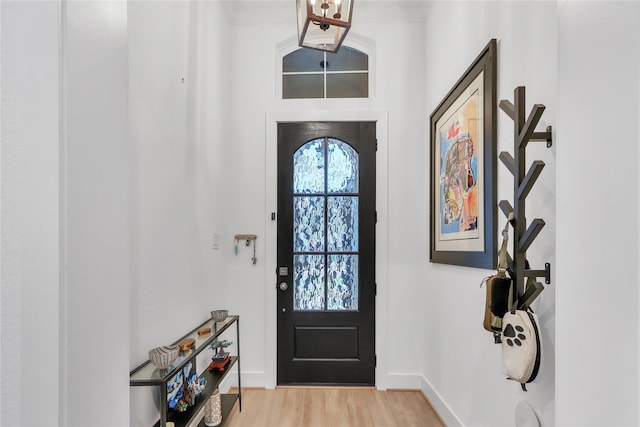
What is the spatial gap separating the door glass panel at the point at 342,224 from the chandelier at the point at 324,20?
1.34m

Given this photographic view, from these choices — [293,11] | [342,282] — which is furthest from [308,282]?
[293,11]

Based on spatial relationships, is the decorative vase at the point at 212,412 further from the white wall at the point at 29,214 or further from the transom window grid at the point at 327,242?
the white wall at the point at 29,214

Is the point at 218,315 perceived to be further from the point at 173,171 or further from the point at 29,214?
the point at 29,214

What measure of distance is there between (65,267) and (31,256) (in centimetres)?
5

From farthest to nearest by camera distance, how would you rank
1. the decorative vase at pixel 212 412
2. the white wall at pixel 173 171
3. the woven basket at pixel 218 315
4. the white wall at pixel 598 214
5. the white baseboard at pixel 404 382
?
the white baseboard at pixel 404 382, the woven basket at pixel 218 315, the decorative vase at pixel 212 412, the white wall at pixel 173 171, the white wall at pixel 598 214

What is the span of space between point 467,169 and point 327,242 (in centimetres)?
137

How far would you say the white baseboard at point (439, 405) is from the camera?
229cm

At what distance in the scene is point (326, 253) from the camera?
10.1 ft

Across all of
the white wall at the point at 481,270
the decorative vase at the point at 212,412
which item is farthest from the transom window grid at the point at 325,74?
the decorative vase at the point at 212,412

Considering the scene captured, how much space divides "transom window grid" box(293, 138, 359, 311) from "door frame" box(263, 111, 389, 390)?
0.19 m

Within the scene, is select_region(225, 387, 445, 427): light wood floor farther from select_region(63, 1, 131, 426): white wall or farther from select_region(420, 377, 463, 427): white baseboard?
select_region(63, 1, 131, 426): white wall

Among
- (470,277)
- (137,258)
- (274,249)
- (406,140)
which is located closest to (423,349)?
(470,277)

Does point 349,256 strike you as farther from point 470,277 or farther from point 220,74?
point 220,74

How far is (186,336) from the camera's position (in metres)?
2.10
